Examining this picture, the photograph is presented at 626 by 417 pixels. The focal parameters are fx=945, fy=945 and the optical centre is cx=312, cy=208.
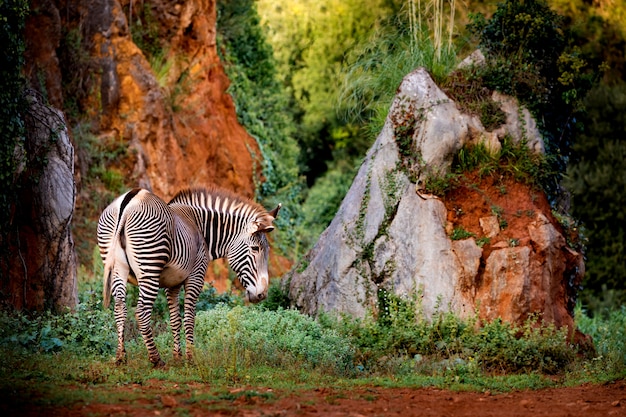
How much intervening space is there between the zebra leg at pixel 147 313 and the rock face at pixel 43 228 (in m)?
3.10

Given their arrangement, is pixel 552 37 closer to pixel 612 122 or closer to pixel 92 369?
pixel 92 369

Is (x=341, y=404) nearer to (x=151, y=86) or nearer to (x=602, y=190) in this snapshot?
(x=151, y=86)

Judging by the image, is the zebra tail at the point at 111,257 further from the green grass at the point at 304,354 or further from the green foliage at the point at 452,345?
the green foliage at the point at 452,345

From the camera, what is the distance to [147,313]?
38.3ft

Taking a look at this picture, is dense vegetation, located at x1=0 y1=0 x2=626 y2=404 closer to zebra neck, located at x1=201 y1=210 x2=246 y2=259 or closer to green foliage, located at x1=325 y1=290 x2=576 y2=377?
green foliage, located at x1=325 y1=290 x2=576 y2=377

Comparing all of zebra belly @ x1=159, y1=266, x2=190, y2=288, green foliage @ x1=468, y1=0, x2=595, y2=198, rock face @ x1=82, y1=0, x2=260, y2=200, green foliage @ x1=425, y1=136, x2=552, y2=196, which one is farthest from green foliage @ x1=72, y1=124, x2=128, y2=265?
green foliage @ x1=468, y1=0, x2=595, y2=198

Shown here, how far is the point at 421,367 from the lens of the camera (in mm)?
12602

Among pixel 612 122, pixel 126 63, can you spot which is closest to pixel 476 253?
pixel 126 63

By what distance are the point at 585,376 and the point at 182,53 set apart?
43.1 feet

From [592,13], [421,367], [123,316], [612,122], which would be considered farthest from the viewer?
[592,13]

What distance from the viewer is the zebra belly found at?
1212 cm

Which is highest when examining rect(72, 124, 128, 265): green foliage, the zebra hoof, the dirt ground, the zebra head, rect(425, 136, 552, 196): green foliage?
rect(72, 124, 128, 265): green foliage

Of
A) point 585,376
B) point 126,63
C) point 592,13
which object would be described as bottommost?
point 585,376

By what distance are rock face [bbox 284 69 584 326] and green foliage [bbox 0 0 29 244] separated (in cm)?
480
